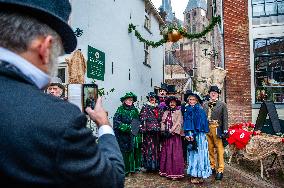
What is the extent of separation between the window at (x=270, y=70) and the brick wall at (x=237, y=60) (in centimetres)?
37

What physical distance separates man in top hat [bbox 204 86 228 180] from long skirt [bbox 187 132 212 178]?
1.02ft

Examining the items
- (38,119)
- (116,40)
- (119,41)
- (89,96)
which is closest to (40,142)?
(38,119)

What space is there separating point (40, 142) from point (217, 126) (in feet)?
21.9

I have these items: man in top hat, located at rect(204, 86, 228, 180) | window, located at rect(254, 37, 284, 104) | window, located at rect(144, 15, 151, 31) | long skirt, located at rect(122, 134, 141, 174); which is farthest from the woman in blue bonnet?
window, located at rect(144, 15, 151, 31)

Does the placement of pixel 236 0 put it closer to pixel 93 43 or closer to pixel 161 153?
pixel 93 43

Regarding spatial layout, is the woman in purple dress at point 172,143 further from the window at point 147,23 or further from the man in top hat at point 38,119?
the window at point 147,23

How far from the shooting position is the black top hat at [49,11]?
104cm

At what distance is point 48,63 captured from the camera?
1.14 metres

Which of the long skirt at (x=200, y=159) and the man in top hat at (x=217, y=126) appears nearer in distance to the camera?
the long skirt at (x=200, y=159)

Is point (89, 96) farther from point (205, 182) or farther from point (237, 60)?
point (237, 60)

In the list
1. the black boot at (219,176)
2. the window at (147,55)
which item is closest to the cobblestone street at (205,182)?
the black boot at (219,176)

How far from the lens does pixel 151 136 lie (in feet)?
25.8

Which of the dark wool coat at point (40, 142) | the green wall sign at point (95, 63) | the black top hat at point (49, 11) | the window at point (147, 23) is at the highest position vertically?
the window at point (147, 23)

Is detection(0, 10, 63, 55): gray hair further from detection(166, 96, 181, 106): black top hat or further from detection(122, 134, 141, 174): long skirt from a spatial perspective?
detection(122, 134, 141, 174): long skirt
